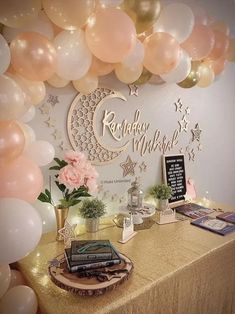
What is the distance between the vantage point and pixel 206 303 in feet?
4.91

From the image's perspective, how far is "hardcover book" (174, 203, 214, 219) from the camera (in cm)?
196

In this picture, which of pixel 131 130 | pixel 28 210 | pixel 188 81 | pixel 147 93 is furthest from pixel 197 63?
pixel 28 210

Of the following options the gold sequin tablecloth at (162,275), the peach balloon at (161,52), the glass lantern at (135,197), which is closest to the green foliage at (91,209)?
the gold sequin tablecloth at (162,275)

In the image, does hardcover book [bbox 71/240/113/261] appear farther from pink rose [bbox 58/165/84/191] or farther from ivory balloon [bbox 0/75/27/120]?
ivory balloon [bbox 0/75/27/120]

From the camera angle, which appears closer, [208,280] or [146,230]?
[208,280]

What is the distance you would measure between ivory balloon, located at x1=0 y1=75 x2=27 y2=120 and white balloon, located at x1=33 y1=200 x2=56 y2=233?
0.64 meters

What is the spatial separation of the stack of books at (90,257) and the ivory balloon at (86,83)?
0.88 m

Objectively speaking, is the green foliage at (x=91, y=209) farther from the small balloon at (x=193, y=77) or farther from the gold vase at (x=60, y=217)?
the small balloon at (x=193, y=77)

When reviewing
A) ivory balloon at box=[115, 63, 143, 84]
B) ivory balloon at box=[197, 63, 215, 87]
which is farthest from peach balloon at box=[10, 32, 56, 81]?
ivory balloon at box=[197, 63, 215, 87]

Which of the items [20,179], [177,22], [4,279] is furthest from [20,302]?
[177,22]

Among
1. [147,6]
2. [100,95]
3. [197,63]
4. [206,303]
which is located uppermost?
[147,6]

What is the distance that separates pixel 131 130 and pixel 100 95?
0.37 meters

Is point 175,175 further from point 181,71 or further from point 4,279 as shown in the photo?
point 4,279

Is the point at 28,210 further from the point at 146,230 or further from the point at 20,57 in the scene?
the point at 146,230
